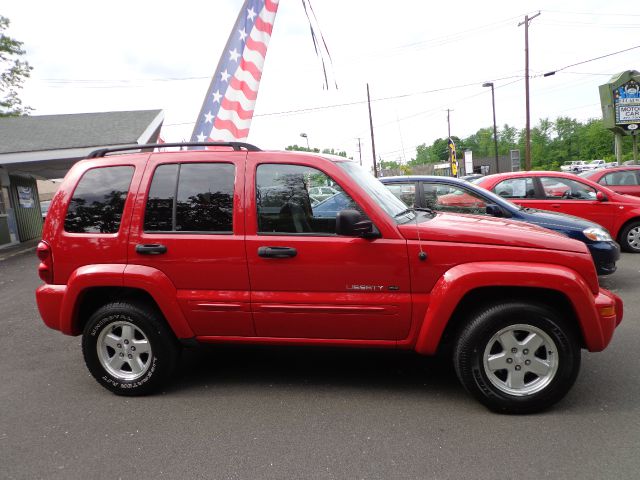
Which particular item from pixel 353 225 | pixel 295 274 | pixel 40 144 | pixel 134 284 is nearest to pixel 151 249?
pixel 134 284

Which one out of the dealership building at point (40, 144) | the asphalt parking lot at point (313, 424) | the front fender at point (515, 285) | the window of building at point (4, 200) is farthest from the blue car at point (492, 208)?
the window of building at point (4, 200)

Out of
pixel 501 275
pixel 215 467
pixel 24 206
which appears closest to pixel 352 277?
pixel 501 275

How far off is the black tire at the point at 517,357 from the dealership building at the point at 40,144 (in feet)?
44.9

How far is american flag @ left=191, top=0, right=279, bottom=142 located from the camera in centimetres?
662

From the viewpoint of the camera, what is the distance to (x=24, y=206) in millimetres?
19031

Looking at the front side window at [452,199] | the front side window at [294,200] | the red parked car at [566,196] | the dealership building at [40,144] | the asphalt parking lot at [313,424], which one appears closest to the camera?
the asphalt parking lot at [313,424]

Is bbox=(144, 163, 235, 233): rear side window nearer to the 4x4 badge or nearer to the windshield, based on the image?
the windshield

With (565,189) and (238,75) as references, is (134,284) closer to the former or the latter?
(238,75)

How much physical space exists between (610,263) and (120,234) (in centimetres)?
567

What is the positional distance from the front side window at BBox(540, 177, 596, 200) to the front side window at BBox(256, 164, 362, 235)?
20.2ft

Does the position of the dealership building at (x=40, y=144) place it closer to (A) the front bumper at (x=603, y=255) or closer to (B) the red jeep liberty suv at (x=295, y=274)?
(B) the red jeep liberty suv at (x=295, y=274)

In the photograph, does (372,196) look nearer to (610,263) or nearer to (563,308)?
(563,308)

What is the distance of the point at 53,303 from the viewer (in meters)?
3.66

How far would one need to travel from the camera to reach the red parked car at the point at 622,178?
9.81 meters
